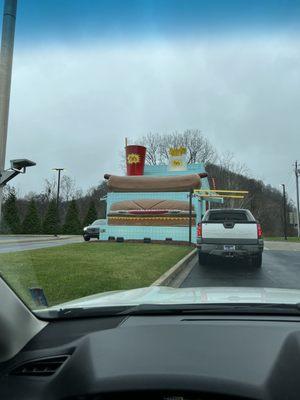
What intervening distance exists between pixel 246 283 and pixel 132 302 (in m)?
8.73

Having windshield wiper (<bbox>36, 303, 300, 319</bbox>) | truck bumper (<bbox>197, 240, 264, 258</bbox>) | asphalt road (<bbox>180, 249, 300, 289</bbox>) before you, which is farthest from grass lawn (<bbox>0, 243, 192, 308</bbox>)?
windshield wiper (<bbox>36, 303, 300, 319</bbox>)

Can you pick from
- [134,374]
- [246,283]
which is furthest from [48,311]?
[246,283]

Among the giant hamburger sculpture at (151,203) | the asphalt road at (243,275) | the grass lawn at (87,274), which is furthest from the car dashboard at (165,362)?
the giant hamburger sculpture at (151,203)

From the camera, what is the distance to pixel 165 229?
30359mm

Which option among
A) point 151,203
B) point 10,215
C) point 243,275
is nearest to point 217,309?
point 10,215

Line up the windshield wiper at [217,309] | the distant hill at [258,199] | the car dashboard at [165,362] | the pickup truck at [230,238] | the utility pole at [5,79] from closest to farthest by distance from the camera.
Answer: the car dashboard at [165,362]
the windshield wiper at [217,309]
the utility pole at [5,79]
the pickup truck at [230,238]
the distant hill at [258,199]

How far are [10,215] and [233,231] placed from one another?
11.0m

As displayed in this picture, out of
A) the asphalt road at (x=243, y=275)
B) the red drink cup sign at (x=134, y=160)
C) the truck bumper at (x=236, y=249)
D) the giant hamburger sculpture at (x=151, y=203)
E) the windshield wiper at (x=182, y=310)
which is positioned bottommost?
the asphalt road at (x=243, y=275)

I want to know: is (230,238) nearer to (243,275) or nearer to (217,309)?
(243,275)

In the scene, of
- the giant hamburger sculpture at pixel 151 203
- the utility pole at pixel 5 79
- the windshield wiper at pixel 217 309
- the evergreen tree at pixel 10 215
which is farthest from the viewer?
the giant hamburger sculpture at pixel 151 203

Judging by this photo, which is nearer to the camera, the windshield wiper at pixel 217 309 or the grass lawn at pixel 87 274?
the windshield wiper at pixel 217 309

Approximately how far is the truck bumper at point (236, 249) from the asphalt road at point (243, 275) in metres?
0.49

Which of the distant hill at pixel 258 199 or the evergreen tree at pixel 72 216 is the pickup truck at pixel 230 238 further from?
the distant hill at pixel 258 199

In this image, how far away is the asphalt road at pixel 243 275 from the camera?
11.5m
